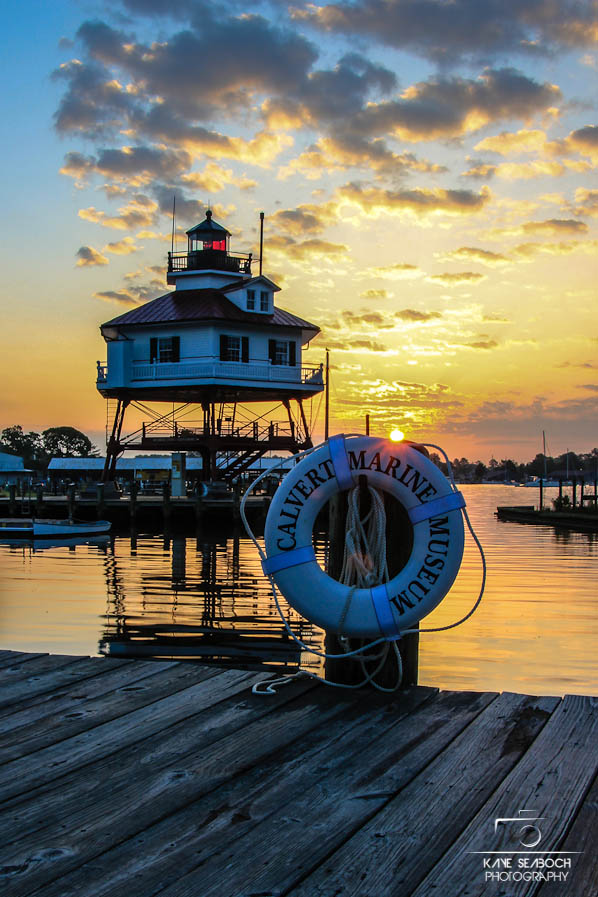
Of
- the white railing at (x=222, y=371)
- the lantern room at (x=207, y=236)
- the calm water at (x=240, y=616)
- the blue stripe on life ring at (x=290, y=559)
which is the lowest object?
the calm water at (x=240, y=616)

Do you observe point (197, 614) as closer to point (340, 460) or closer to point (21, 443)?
point (340, 460)

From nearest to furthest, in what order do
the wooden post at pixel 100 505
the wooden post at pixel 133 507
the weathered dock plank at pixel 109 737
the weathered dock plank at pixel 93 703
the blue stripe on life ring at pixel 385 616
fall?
1. the weathered dock plank at pixel 109 737
2. the weathered dock plank at pixel 93 703
3. the blue stripe on life ring at pixel 385 616
4. the wooden post at pixel 133 507
5. the wooden post at pixel 100 505

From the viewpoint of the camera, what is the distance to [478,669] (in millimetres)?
10844

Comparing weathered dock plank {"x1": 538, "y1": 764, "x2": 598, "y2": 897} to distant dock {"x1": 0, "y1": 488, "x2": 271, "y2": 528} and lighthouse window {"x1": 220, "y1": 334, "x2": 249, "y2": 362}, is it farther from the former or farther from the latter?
lighthouse window {"x1": 220, "y1": 334, "x2": 249, "y2": 362}

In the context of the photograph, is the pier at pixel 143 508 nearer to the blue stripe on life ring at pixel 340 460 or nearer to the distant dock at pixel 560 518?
the distant dock at pixel 560 518

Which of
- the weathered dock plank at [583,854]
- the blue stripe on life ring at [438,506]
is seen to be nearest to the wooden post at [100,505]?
the blue stripe on life ring at [438,506]

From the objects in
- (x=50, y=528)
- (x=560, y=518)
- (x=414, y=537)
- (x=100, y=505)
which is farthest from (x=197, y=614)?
(x=560, y=518)

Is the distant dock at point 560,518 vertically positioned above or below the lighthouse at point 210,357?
below

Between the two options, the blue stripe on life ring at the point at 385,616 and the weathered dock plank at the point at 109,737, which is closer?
the weathered dock plank at the point at 109,737

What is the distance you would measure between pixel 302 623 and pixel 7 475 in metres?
80.8

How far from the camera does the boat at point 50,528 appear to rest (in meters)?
30.8

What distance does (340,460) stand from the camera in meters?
4.85

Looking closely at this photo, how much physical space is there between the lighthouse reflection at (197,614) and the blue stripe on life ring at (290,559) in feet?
18.6

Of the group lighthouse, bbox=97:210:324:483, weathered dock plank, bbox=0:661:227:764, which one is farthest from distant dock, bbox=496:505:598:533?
weathered dock plank, bbox=0:661:227:764
